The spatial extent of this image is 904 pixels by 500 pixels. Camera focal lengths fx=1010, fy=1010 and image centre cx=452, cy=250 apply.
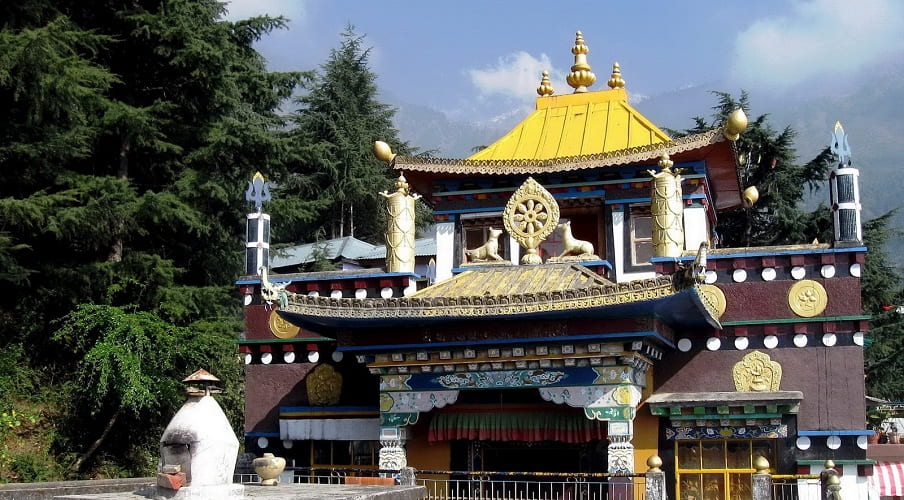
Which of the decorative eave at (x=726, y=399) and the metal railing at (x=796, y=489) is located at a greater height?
the decorative eave at (x=726, y=399)

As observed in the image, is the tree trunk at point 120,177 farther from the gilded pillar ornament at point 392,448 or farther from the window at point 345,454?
the gilded pillar ornament at point 392,448

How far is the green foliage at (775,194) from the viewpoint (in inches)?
1112

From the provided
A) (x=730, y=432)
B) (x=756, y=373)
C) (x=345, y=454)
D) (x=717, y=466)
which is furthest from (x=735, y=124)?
(x=345, y=454)

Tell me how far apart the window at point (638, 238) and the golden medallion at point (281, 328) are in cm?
567

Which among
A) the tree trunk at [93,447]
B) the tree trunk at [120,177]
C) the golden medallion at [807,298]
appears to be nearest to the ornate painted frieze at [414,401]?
the golden medallion at [807,298]

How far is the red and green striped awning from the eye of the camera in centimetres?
1458

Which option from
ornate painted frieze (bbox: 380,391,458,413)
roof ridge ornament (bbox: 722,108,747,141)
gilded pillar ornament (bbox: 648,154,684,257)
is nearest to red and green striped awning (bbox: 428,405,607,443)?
ornate painted frieze (bbox: 380,391,458,413)

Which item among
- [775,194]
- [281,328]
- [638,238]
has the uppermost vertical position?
[775,194]

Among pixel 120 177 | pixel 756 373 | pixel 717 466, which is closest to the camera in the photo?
pixel 717 466

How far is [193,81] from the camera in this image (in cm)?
2256

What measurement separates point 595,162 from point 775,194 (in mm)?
14268

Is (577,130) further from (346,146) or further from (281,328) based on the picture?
(346,146)

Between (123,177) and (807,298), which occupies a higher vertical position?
(123,177)

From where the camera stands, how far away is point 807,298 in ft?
47.9
